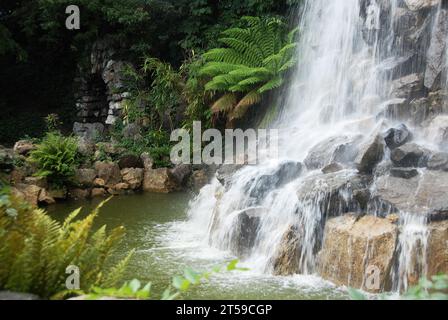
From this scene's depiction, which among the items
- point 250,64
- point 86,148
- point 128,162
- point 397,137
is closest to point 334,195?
point 397,137

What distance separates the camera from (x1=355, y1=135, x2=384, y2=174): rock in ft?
19.1

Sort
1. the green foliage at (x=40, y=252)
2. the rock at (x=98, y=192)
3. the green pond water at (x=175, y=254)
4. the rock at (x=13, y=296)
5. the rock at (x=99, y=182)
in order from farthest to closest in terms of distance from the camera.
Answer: the rock at (x=99, y=182) < the rock at (x=98, y=192) < the green pond water at (x=175, y=254) < the green foliage at (x=40, y=252) < the rock at (x=13, y=296)

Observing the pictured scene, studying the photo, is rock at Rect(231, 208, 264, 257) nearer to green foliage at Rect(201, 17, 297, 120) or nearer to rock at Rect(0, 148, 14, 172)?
green foliage at Rect(201, 17, 297, 120)

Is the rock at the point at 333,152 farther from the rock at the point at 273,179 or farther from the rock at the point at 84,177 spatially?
the rock at the point at 84,177

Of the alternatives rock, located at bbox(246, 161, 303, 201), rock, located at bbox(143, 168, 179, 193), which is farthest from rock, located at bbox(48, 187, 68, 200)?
rock, located at bbox(246, 161, 303, 201)

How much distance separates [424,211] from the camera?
4852 millimetres

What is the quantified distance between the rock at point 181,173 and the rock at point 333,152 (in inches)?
167

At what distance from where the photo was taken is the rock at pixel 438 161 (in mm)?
5519

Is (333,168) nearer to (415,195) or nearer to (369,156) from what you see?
(369,156)

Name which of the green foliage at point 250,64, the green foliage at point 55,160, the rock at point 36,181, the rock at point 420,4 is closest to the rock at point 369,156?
the rock at point 420,4

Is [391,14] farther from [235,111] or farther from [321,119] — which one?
[235,111]

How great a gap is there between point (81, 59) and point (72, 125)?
7.37ft

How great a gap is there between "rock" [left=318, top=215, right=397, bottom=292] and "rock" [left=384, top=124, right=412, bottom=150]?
147 centimetres
